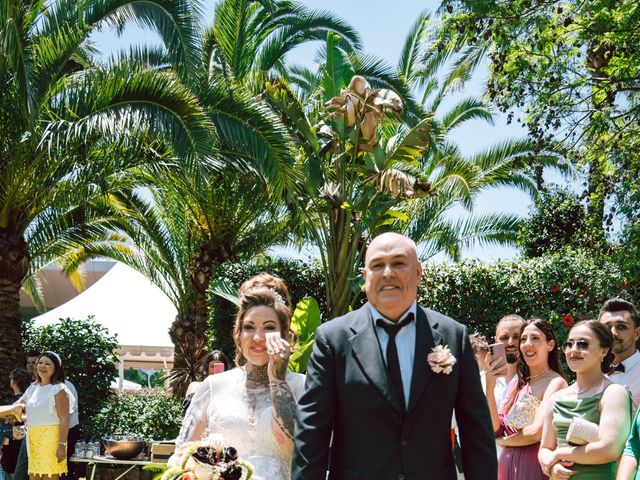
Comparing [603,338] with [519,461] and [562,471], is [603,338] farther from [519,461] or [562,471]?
[519,461]

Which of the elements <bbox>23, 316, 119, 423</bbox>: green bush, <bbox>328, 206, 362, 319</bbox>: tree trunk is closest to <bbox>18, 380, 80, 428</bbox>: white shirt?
<bbox>23, 316, 119, 423</bbox>: green bush

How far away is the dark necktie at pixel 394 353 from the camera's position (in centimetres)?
371

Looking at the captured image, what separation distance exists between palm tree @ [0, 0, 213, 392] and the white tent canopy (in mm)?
6257

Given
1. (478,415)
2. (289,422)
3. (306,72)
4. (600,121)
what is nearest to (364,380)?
(478,415)

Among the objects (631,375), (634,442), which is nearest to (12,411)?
(631,375)

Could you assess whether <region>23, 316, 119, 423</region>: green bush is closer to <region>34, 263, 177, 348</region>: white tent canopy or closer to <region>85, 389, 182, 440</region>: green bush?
<region>85, 389, 182, 440</region>: green bush

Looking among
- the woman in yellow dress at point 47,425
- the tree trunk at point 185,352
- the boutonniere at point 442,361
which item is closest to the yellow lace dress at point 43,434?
the woman in yellow dress at point 47,425

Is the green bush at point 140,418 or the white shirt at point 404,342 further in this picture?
the green bush at point 140,418

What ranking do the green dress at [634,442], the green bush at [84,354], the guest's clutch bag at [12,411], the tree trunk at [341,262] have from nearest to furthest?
the green dress at [634,442], the guest's clutch bag at [12,411], the tree trunk at [341,262], the green bush at [84,354]

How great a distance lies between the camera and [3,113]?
42.6 feet

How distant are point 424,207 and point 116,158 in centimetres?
595

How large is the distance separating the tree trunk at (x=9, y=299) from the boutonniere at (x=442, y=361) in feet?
37.6

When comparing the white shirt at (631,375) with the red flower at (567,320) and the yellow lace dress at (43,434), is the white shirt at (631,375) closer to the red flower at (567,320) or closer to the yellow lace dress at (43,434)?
the red flower at (567,320)

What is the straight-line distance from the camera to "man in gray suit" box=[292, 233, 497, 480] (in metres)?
3.65
